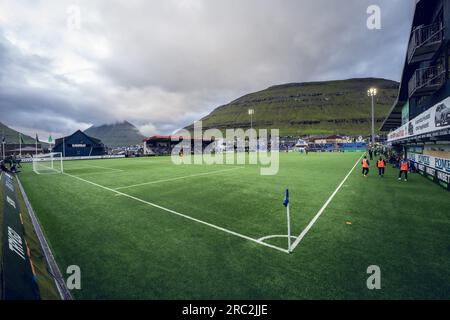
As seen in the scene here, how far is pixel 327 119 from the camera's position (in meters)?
196

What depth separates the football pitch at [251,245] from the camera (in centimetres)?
402

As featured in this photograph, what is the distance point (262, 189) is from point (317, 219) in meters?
5.66

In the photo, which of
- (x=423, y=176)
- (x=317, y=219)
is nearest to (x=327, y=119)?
(x=423, y=176)

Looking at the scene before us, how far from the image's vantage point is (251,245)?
579cm

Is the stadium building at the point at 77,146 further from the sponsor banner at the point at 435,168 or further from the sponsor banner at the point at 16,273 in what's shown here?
the sponsor banner at the point at 435,168

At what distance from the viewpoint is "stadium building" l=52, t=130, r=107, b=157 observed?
6319 cm

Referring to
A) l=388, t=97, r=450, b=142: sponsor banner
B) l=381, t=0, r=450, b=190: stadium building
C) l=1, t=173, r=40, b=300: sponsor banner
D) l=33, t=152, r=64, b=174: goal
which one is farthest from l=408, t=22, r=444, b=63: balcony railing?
l=33, t=152, r=64, b=174: goal

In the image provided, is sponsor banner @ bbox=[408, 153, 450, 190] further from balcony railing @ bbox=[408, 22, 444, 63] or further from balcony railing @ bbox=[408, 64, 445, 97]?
balcony railing @ bbox=[408, 22, 444, 63]

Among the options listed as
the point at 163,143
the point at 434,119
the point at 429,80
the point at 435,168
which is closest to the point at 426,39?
the point at 429,80

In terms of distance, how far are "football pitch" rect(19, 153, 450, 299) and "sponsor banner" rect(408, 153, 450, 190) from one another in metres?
2.48

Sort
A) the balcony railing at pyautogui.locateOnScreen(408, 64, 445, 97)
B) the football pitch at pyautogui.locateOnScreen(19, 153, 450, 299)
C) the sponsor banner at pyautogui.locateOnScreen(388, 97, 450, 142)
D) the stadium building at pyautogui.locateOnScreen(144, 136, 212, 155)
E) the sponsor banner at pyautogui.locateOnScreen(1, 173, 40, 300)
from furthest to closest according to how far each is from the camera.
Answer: the stadium building at pyautogui.locateOnScreen(144, 136, 212, 155) → the balcony railing at pyautogui.locateOnScreen(408, 64, 445, 97) → the sponsor banner at pyautogui.locateOnScreen(388, 97, 450, 142) → the football pitch at pyautogui.locateOnScreen(19, 153, 450, 299) → the sponsor banner at pyautogui.locateOnScreen(1, 173, 40, 300)

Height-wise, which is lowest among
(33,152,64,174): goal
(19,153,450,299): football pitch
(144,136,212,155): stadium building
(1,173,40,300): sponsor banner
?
(19,153,450,299): football pitch
